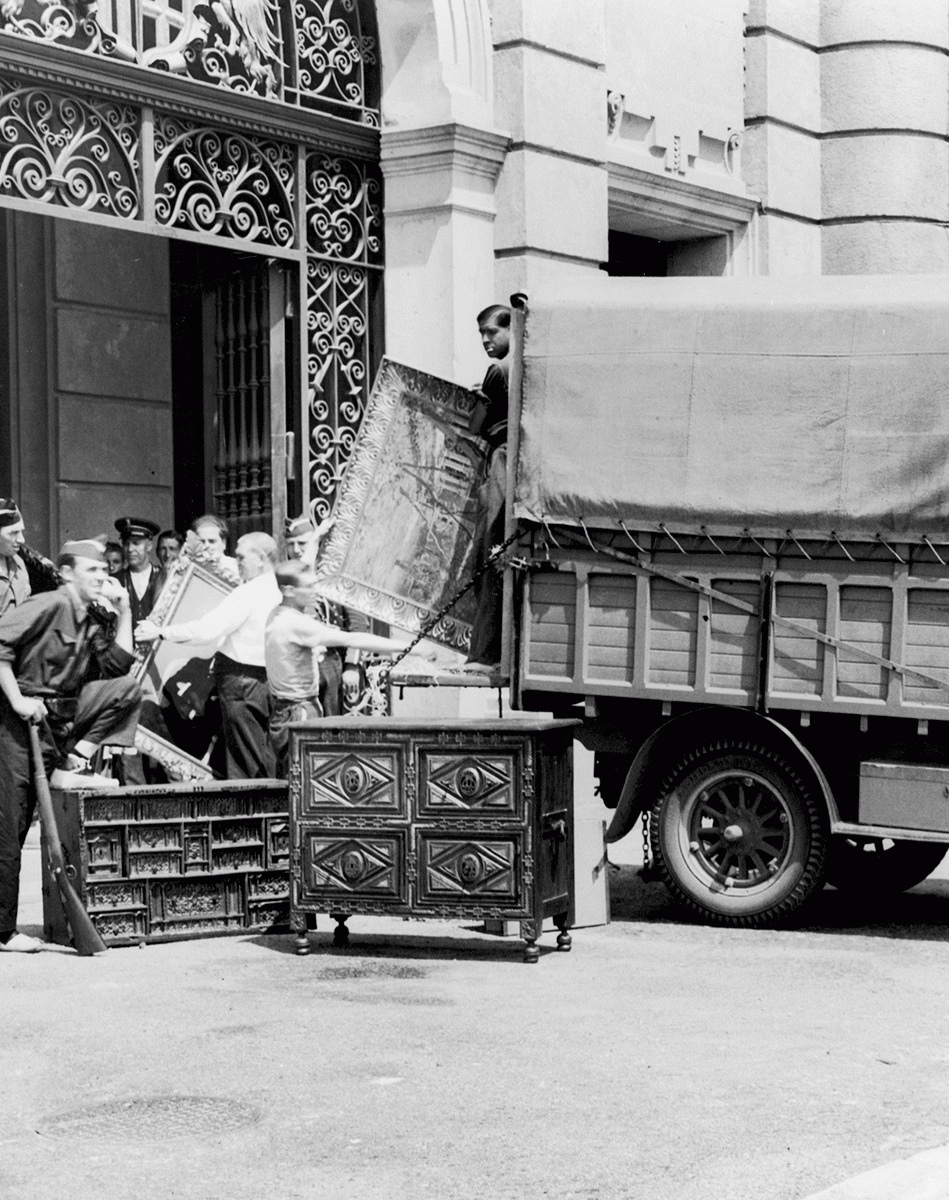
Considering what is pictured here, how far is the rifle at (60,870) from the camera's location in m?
9.05

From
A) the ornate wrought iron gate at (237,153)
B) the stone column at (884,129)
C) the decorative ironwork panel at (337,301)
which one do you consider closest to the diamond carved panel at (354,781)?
the ornate wrought iron gate at (237,153)

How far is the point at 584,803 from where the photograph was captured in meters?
10.0

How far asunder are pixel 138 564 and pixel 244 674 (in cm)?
199

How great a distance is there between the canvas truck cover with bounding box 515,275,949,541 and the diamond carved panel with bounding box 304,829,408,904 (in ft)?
6.08

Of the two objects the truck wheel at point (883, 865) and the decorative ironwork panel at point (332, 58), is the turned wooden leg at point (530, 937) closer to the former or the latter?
the truck wheel at point (883, 865)

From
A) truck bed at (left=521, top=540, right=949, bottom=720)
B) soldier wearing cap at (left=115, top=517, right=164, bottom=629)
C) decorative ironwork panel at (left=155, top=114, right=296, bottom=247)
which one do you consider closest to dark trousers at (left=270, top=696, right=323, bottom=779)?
truck bed at (left=521, top=540, right=949, bottom=720)

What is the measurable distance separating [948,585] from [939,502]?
373 millimetres

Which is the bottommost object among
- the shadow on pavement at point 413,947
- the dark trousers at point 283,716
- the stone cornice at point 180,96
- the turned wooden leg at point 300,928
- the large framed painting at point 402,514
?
the shadow on pavement at point 413,947

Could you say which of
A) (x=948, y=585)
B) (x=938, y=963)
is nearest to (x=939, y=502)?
(x=948, y=585)

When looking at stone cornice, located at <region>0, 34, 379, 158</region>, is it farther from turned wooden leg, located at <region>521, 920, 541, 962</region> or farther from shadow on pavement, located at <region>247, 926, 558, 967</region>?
turned wooden leg, located at <region>521, 920, 541, 962</region>

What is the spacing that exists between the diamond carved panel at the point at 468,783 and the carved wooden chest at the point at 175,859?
96cm

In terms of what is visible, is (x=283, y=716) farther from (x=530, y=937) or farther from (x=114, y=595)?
(x=530, y=937)

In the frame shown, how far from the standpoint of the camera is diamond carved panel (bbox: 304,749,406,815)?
29.9 feet

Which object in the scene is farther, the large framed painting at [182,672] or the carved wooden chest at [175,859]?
the large framed painting at [182,672]
